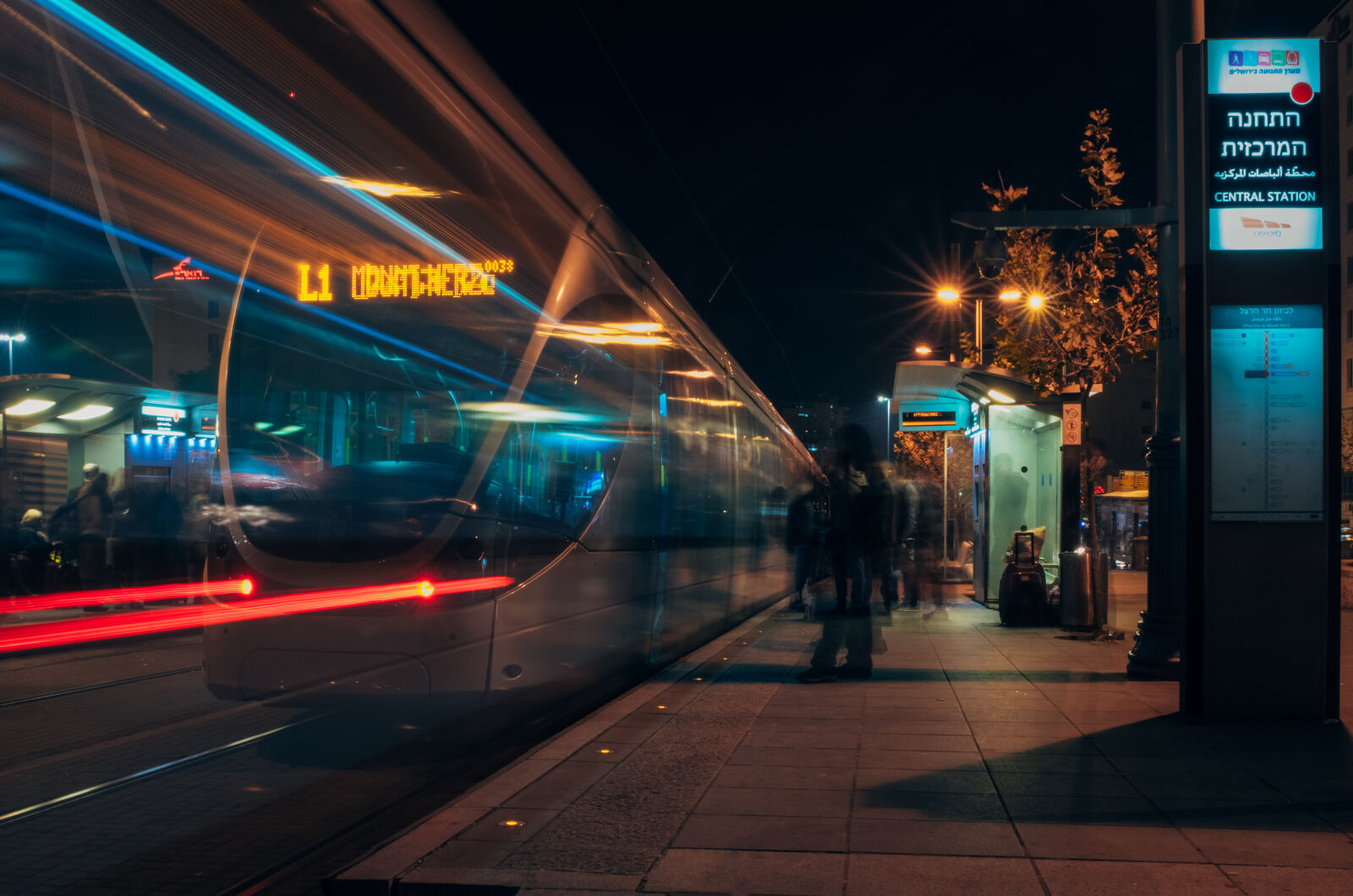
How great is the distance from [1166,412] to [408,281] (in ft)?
21.0

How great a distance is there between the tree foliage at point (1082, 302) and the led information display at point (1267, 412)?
979 cm

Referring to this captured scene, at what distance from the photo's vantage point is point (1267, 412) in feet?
23.8

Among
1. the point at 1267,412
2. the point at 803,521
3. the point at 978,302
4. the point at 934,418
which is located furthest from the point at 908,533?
the point at 978,302

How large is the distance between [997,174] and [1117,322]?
11.1 ft

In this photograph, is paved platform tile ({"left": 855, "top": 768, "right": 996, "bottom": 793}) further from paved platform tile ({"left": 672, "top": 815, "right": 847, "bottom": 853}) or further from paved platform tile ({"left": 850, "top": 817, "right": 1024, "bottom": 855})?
paved platform tile ({"left": 672, "top": 815, "right": 847, "bottom": 853})

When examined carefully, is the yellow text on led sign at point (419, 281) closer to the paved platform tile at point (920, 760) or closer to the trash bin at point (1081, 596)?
the paved platform tile at point (920, 760)

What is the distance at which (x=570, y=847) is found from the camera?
14.6 ft

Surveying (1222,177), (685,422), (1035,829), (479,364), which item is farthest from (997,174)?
(1035,829)

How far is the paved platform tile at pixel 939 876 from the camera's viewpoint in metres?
3.95

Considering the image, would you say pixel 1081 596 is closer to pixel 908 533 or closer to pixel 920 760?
pixel 908 533

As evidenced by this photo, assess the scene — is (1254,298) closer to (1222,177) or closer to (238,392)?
(1222,177)

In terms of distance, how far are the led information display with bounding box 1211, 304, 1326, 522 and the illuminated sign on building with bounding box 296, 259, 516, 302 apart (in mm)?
4395

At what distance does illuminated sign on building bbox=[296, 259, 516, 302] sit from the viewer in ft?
23.4

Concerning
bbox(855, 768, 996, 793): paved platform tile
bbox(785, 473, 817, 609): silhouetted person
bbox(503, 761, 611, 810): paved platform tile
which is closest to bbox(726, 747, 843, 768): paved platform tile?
bbox(855, 768, 996, 793): paved platform tile
